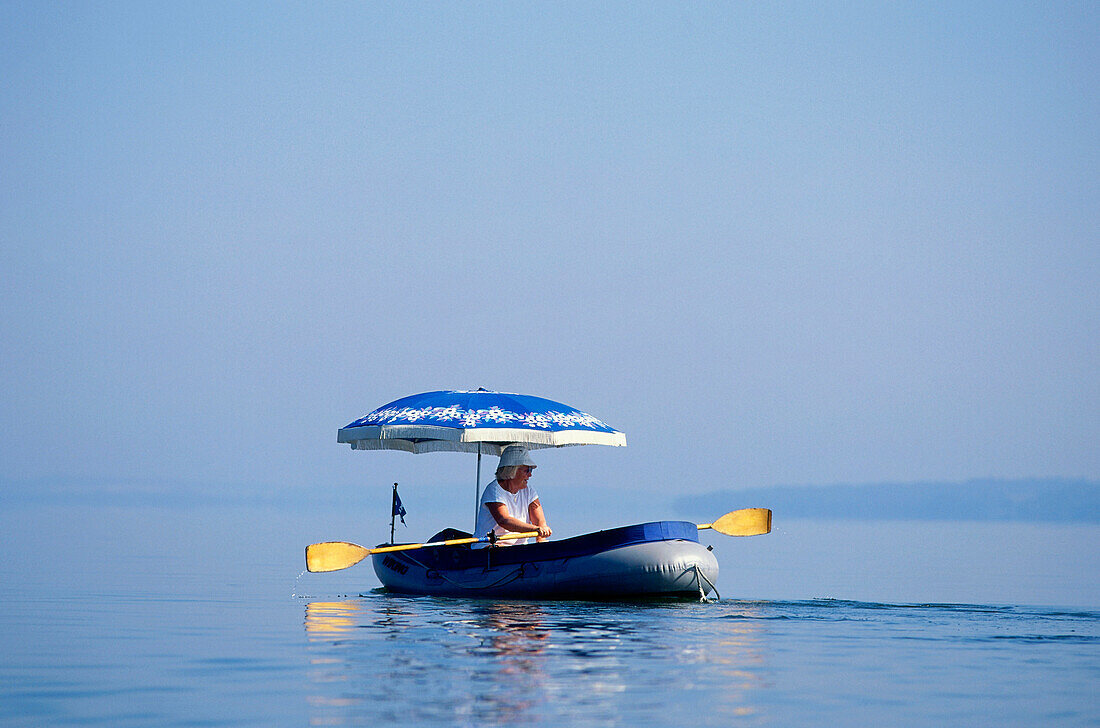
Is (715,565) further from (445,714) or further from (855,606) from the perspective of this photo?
(445,714)

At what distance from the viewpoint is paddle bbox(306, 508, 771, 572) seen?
716 inches

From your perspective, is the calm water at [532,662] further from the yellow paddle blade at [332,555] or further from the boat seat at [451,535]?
the boat seat at [451,535]

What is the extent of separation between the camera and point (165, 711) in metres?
9.48

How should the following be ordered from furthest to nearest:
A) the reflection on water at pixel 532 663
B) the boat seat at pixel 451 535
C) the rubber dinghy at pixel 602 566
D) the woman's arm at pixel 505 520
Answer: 1. the boat seat at pixel 451 535
2. the woman's arm at pixel 505 520
3. the rubber dinghy at pixel 602 566
4. the reflection on water at pixel 532 663

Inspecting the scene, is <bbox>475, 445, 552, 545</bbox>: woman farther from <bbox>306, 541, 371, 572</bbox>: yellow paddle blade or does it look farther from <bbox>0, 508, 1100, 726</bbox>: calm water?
<bbox>306, 541, 371, 572</bbox>: yellow paddle blade

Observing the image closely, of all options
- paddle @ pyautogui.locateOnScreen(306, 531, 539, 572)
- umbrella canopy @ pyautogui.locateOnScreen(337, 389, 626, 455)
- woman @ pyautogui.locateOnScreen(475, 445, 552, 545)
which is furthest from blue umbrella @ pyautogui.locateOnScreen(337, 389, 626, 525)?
paddle @ pyautogui.locateOnScreen(306, 531, 539, 572)

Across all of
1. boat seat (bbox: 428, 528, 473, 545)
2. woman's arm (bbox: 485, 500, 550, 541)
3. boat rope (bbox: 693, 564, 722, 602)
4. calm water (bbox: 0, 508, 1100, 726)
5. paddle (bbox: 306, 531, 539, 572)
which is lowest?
calm water (bbox: 0, 508, 1100, 726)

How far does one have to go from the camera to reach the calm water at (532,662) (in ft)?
31.0

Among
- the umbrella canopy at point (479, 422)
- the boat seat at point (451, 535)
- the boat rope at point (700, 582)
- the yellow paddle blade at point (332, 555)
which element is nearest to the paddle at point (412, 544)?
the yellow paddle blade at point (332, 555)

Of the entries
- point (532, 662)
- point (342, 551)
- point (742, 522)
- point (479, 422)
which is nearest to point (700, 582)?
point (742, 522)

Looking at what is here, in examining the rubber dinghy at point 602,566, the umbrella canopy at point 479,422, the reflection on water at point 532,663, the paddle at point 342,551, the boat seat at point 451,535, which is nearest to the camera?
the reflection on water at point 532,663

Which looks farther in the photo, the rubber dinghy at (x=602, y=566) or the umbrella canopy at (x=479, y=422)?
the umbrella canopy at (x=479, y=422)

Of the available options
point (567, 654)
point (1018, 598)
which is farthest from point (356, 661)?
point (1018, 598)

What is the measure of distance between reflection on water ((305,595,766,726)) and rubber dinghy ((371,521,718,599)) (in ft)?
1.32
